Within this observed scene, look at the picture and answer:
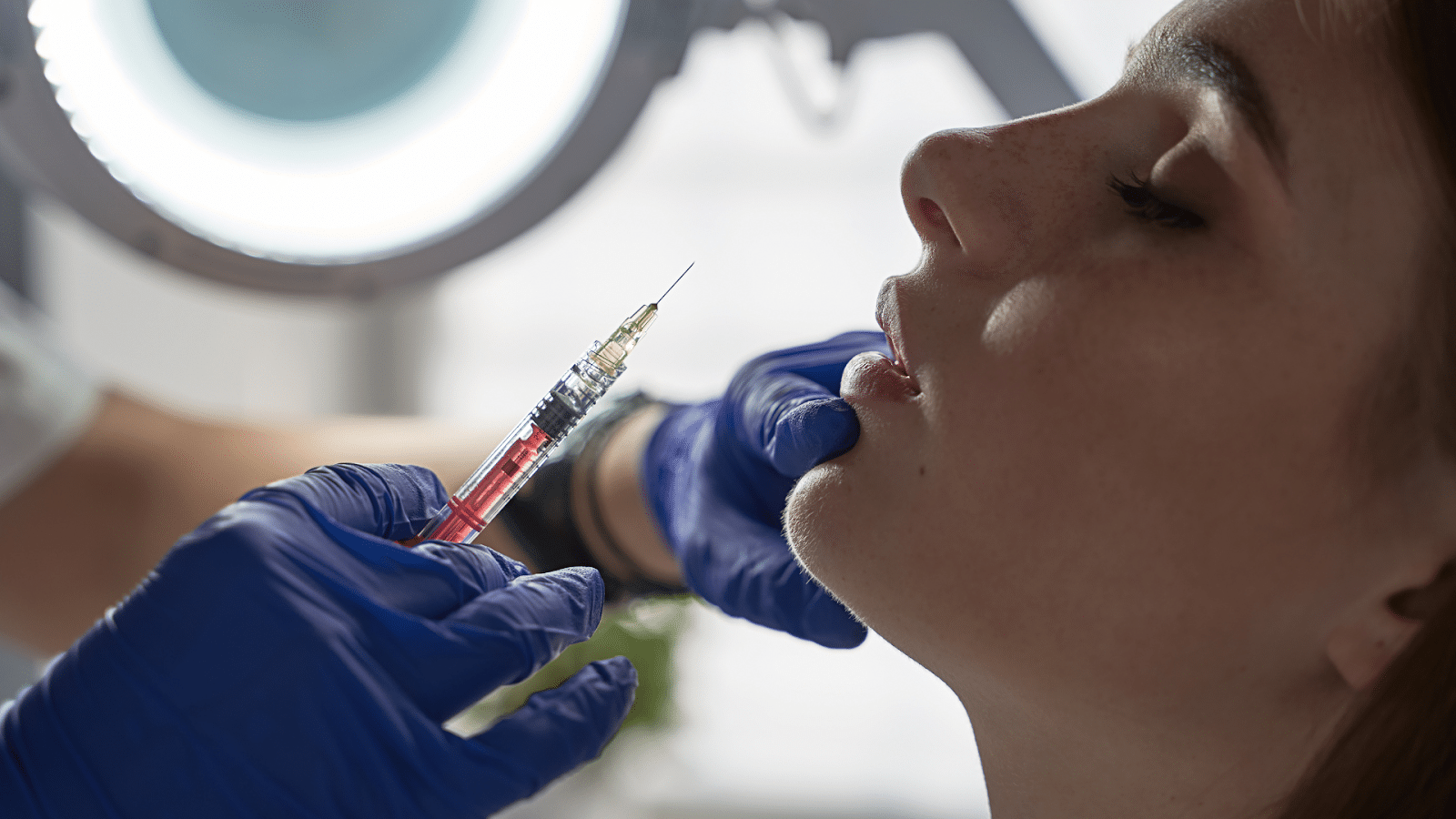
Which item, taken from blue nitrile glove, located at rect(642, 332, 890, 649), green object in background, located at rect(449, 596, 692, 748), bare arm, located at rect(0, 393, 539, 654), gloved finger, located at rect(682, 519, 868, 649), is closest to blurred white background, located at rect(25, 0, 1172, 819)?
green object in background, located at rect(449, 596, 692, 748)

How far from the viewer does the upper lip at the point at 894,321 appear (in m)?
0.62

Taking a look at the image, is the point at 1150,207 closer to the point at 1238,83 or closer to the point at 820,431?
the point at 1238,83

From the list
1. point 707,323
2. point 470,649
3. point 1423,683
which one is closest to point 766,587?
point 470,649

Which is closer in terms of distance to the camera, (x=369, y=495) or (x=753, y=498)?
(x=369, y=495)

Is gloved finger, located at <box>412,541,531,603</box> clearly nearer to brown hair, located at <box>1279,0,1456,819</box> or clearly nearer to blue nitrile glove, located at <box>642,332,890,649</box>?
blue nitrile glove, located at <box>642,332,890,649</box>

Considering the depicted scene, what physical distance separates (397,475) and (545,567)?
580 mm

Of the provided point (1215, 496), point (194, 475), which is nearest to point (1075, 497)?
point (1215, 496)

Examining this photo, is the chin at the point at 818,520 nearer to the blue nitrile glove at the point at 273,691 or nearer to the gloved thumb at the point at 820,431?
the gloved thumb at the point at 820,431

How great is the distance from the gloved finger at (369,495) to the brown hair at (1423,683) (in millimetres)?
619

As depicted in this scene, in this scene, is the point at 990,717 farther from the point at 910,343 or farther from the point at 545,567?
the point at 545,567

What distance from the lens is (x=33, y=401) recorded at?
111cm

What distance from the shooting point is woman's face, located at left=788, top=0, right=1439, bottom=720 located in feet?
1.76

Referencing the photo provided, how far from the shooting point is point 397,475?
65cm

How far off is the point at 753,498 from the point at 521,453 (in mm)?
397
